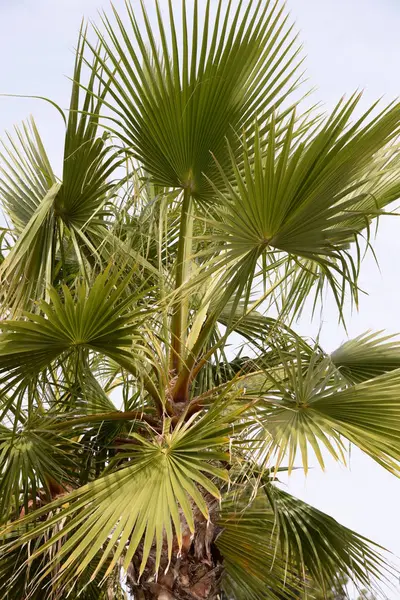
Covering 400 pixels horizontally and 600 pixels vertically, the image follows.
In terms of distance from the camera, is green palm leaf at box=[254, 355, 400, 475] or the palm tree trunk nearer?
green palm leaf at box=[254, 355, 400, 475]

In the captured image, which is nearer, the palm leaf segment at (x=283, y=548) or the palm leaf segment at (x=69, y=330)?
the palm leaf segment at (x=69, y=330)

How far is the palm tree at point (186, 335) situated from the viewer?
3064 mm

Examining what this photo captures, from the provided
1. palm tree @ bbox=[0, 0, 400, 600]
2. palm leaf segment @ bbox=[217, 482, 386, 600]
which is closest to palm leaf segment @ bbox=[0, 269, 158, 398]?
palm tree @ bbox=[0, 0, 400, 600]

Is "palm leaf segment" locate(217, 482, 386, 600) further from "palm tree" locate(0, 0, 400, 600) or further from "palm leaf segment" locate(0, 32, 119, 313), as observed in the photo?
"palm leaf segment" locate(0, 32, 119, 313)

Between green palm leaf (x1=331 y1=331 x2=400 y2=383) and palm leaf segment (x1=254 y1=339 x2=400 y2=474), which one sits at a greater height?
green palm leaf (x1=331 y1=331 x2=400 y2=383)

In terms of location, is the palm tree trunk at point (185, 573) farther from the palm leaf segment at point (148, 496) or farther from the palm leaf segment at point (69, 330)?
the palm leaf segment at point (69, 330)

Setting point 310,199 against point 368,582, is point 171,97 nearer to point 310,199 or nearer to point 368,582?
point 310,199

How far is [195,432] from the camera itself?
3.30m

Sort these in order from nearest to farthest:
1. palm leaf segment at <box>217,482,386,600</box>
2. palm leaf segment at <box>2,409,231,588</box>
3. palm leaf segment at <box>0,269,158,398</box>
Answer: palm leaf segment at <box>2,409,231,588</box> → palm leaf segment at <box>0,269,158,398</box> → palm leaf segment at <box>217,482,386,600</box>

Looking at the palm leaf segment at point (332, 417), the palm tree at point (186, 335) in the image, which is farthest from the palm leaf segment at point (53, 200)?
the palm leaf segment at point (332, 417)

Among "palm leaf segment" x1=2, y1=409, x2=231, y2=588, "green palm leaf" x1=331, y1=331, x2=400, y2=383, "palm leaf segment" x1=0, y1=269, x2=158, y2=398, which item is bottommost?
"palm leaf segment" x1=2, y1=409, x2=231, y2=588

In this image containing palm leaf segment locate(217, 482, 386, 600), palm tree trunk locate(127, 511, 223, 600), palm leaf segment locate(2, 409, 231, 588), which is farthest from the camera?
palm leaf segment locate(217, 482, 386, 600)

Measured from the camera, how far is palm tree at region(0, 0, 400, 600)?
3064 mm

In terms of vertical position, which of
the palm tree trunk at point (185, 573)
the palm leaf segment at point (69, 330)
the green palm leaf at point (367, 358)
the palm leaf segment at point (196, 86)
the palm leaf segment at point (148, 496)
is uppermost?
the palm leaf segment at point (196, 86)
